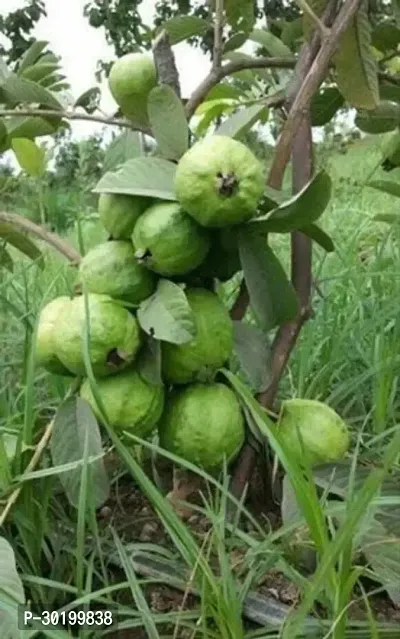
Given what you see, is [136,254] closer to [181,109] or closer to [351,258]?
[181,109]

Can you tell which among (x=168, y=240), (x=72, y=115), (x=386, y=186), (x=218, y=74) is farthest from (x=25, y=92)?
(x=386, y=186)

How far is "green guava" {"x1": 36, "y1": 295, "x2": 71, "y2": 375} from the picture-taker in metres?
0.80

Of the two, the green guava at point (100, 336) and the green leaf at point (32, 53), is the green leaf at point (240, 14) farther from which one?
the green guava at point (100, 336)

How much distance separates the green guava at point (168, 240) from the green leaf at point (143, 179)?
0.01 meters

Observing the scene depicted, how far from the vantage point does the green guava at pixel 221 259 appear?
0.80 metres

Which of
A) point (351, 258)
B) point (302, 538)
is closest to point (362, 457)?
point (302, 538)

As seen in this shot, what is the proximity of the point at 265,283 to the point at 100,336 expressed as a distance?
149mm

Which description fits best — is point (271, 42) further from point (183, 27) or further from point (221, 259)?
point (221, 259)

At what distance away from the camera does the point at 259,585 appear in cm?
78

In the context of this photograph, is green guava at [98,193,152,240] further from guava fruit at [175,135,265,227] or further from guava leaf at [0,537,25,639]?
guava leaf at [0,537,25,639]

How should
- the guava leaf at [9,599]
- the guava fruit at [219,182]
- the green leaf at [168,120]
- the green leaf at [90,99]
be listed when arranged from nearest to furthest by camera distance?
the guava leaf at [9,599] → the guava fruit at [219,182] → the green leaf at [168,120] → the green leaf at [90,99]

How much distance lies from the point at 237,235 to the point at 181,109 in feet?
0.43

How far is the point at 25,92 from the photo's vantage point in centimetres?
94

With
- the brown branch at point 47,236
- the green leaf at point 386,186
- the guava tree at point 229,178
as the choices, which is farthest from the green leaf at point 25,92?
the green leaf at point 386,186
